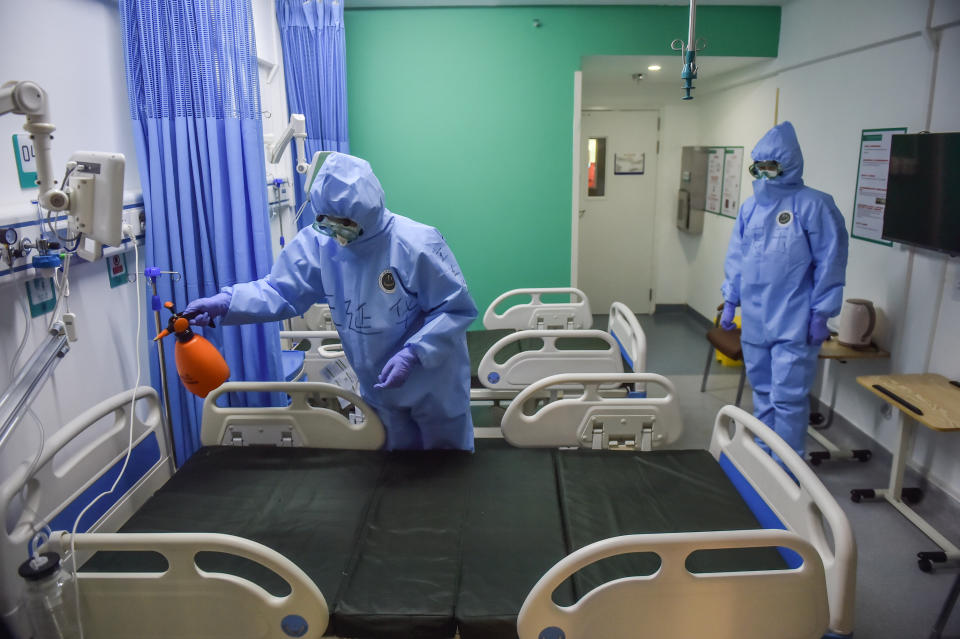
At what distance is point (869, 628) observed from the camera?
7.54ft

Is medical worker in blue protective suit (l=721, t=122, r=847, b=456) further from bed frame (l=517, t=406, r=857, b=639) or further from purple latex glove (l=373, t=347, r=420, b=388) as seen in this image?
purple latex glove (l=373, t=347, r=420, b=388)

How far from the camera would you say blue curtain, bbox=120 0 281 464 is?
2357 mm

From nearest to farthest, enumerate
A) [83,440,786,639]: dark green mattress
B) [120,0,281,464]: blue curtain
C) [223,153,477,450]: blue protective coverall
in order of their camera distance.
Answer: [83,440,786,639]: dark green mattress
[223,153,477,450]: blue protective coverall
[120,0,281,464]: blue curtain

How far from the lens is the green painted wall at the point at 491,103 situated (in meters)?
4.39

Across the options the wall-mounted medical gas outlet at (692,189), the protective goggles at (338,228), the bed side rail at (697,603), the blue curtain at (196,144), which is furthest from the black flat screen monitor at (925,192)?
the blue curtain at (196,144)

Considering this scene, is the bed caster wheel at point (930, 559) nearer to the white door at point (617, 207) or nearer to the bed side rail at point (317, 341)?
the bed side rail at point (317, 341)

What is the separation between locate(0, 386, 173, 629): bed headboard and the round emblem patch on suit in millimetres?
853

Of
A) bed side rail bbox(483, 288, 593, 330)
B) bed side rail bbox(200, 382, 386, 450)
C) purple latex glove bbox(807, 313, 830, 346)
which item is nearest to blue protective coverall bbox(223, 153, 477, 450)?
bed side rail bbox(200, 382, 386, 450)

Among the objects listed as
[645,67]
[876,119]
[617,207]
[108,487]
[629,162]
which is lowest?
[108,487]

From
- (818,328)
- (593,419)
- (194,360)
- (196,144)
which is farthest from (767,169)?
(194,360)

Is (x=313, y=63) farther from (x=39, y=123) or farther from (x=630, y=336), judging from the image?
(x=39, y=123)

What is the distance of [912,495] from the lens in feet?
10.1

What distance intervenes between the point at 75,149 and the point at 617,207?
5.27 meters

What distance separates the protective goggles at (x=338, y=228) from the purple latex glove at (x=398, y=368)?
0.43 metres
